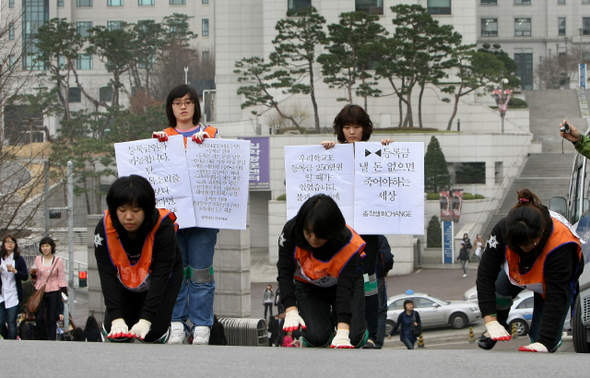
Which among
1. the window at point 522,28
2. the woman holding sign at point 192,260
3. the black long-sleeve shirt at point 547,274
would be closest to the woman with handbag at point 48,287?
the woman holding sign at point 192,260

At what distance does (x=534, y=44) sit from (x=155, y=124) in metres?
49.7

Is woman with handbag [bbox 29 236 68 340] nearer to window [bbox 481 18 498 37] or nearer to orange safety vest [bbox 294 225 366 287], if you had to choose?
orange safety vest [bbox 294 225 366 287]

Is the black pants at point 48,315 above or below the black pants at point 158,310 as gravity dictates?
below

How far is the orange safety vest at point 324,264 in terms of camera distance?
17.7ft

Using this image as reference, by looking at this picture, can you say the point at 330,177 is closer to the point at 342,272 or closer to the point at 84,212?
the point at 342,272

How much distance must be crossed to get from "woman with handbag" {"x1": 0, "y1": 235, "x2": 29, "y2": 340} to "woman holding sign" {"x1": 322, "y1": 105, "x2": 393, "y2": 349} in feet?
19.1

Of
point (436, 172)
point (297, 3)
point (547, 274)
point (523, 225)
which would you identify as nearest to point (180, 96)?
point (523, 225)

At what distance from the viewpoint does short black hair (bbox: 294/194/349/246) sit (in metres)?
5.15

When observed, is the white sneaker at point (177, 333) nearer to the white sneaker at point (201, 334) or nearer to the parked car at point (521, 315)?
the white sneaker at point (201, 334)

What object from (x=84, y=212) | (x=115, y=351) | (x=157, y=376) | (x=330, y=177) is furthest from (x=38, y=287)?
(x=84, y=212)

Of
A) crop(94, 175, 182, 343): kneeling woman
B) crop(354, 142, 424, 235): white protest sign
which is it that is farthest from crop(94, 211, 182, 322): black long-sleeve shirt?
crop(354, 142, 424, 235): white protest sign

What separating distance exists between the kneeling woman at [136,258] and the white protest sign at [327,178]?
5.57ft

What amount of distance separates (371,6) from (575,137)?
2002 inches

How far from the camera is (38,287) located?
11.4 meters
